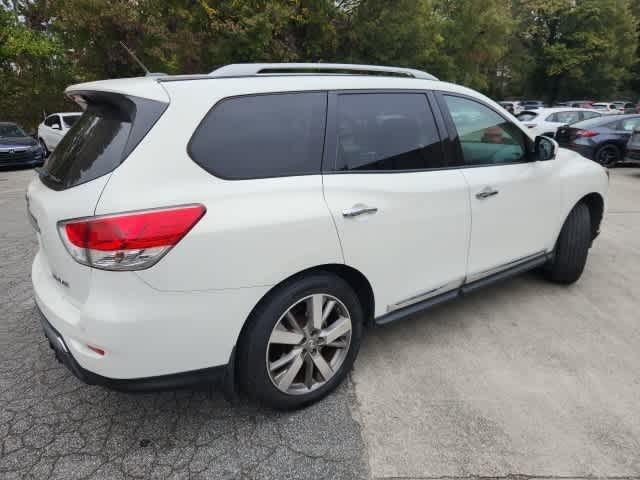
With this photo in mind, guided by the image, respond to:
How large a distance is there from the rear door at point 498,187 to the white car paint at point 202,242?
0.54m

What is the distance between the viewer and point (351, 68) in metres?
2.87

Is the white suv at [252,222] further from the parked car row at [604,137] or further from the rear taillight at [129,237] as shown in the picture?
the parked car row at [604,137]

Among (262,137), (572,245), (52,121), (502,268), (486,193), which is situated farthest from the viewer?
(52,121)

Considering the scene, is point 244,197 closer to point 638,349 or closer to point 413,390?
point 413,390

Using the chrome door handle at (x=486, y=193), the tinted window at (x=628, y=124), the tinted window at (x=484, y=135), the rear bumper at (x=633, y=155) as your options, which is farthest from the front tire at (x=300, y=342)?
the tinted window at (x=628, y=124)

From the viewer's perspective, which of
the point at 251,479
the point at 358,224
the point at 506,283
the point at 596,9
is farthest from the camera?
the point at 596,9

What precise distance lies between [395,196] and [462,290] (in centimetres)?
99

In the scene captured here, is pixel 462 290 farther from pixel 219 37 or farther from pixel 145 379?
pixel 219 37

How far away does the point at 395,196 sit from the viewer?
8.57 ft

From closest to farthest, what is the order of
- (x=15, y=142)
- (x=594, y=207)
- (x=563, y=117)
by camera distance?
(x=594, y=207)
(x=15, y=142)
(x=563, y=117)

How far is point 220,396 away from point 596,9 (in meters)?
45.0

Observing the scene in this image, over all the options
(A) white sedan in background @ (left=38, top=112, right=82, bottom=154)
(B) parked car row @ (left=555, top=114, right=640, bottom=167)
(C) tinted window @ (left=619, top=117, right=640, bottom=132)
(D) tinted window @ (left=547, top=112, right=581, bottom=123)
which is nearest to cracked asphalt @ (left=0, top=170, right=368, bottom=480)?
(B) parked car row @ (left=555, top=114, right=640, bottom=167)

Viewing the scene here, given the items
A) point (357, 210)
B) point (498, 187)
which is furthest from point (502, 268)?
point (357, 210)

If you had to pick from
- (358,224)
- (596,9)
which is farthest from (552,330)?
(596,9)
